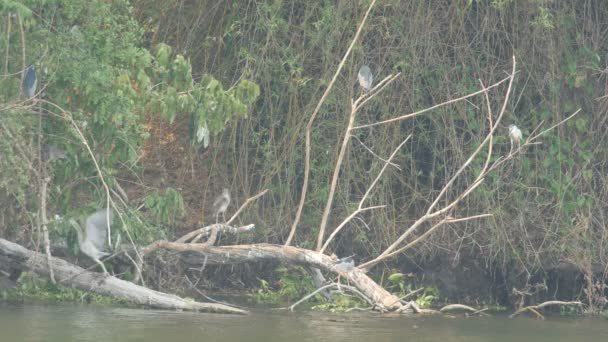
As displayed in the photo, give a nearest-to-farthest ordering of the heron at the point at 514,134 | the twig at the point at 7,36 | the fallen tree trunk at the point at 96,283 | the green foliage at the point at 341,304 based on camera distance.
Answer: the twig at the point at 7,36 → the fallen tree trunk at the point at 96,283 → the green foliage at the point at 341,304 → the heron at the point at 514,134

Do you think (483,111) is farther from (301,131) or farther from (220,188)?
(220,188)

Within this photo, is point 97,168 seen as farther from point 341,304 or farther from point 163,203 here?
point 341,304

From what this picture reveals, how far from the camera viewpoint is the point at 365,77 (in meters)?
8.89

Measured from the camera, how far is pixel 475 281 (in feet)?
32.2

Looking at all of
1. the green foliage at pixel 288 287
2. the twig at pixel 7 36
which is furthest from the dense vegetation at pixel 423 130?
the twig at pixel 7 36

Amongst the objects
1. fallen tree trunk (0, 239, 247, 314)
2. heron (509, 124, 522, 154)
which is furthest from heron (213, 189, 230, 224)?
heron (509, 124, 522, 154)

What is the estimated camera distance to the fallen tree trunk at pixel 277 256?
26.1 ft

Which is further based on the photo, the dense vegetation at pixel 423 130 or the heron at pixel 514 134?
the dense vegetation at pixel 423 130

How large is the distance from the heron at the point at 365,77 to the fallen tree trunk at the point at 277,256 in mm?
1461

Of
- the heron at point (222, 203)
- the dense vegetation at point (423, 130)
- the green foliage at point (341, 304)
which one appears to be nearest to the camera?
the green foliage at point (341, 304)

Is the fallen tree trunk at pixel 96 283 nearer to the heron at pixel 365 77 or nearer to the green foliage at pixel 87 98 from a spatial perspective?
the green foliage at pixel 87 98

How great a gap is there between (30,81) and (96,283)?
1.42m

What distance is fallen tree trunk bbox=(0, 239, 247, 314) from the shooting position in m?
7.80

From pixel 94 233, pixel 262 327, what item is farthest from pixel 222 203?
pixel 262 327
